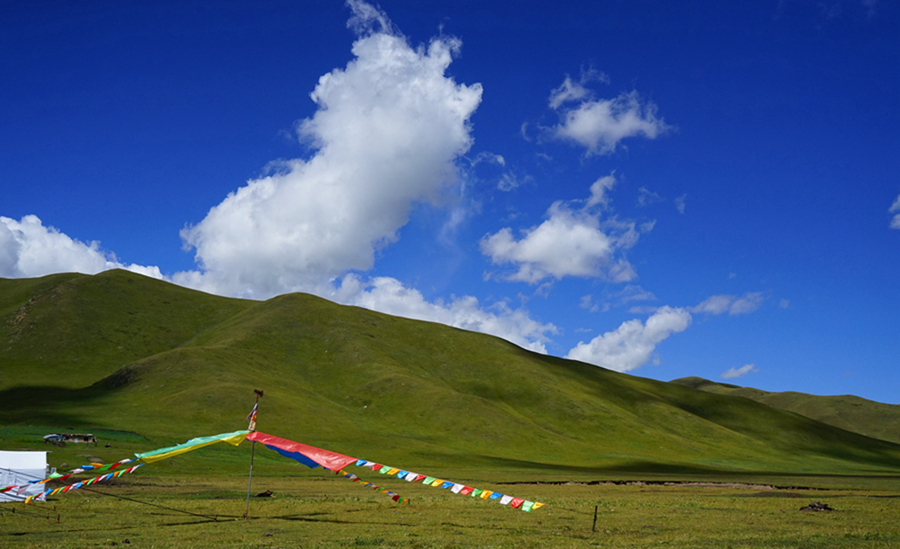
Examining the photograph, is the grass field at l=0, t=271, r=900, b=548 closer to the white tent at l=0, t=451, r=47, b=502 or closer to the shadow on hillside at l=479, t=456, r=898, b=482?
the white tent at l=0, t=451, r=47, b=502

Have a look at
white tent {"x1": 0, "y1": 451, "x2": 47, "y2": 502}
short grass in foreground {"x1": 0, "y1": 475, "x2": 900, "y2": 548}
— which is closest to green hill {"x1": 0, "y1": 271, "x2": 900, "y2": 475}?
short grass in foreground {"x1": 0, "y1": 475, "x2": 900, "y2": 548}

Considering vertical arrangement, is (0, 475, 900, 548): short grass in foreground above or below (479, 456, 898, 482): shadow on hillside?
above

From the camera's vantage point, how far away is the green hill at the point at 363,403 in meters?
115

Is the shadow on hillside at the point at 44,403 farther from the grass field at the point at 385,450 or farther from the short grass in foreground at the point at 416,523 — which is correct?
the short grass in foreground at the point at 416,523

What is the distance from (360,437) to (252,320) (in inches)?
3629

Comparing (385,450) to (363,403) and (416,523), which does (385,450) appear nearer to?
(363,403)

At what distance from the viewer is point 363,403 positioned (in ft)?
496

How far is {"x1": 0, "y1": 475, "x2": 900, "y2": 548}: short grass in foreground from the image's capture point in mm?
21875

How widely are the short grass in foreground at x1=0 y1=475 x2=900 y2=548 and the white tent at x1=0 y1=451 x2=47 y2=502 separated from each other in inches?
28.8

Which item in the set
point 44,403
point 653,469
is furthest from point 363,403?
point 653,469

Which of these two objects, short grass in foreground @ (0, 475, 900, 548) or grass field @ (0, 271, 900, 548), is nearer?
short grass in foreground @ (0, 475, 900, 548)

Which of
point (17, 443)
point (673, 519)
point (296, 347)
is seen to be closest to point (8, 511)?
point (673, 519)

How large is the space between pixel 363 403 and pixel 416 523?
125537mm

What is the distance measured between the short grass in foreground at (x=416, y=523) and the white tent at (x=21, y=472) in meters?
0.73
